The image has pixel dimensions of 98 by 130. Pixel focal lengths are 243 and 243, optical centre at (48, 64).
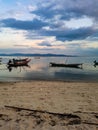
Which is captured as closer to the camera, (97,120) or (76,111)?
(97,120)

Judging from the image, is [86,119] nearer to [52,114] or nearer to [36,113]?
[52,114]

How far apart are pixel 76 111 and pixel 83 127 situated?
7.57 feet

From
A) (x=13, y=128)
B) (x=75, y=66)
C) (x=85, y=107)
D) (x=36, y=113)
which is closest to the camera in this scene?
(x=13, y=128)

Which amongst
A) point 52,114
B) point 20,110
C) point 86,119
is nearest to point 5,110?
point 20,110

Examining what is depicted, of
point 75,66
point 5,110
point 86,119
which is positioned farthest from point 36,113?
point 75,66

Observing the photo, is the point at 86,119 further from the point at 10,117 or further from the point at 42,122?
the point at 10,117

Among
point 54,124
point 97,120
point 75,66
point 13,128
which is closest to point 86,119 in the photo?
point 97,120

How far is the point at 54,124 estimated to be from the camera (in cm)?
848

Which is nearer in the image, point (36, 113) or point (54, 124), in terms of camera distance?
point (54, 124)

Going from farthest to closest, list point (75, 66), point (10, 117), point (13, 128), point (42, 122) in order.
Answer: point (75, 66) → point (10, 117) → point (42, 122) → point (13, 128)

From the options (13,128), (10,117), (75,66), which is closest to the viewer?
(13,128)

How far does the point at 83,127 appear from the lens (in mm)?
8086

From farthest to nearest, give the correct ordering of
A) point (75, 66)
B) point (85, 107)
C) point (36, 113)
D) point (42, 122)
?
point (75, 66), point (85, 107), point (36, 113), point (42, 122)

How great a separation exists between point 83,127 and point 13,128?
7.62ft
